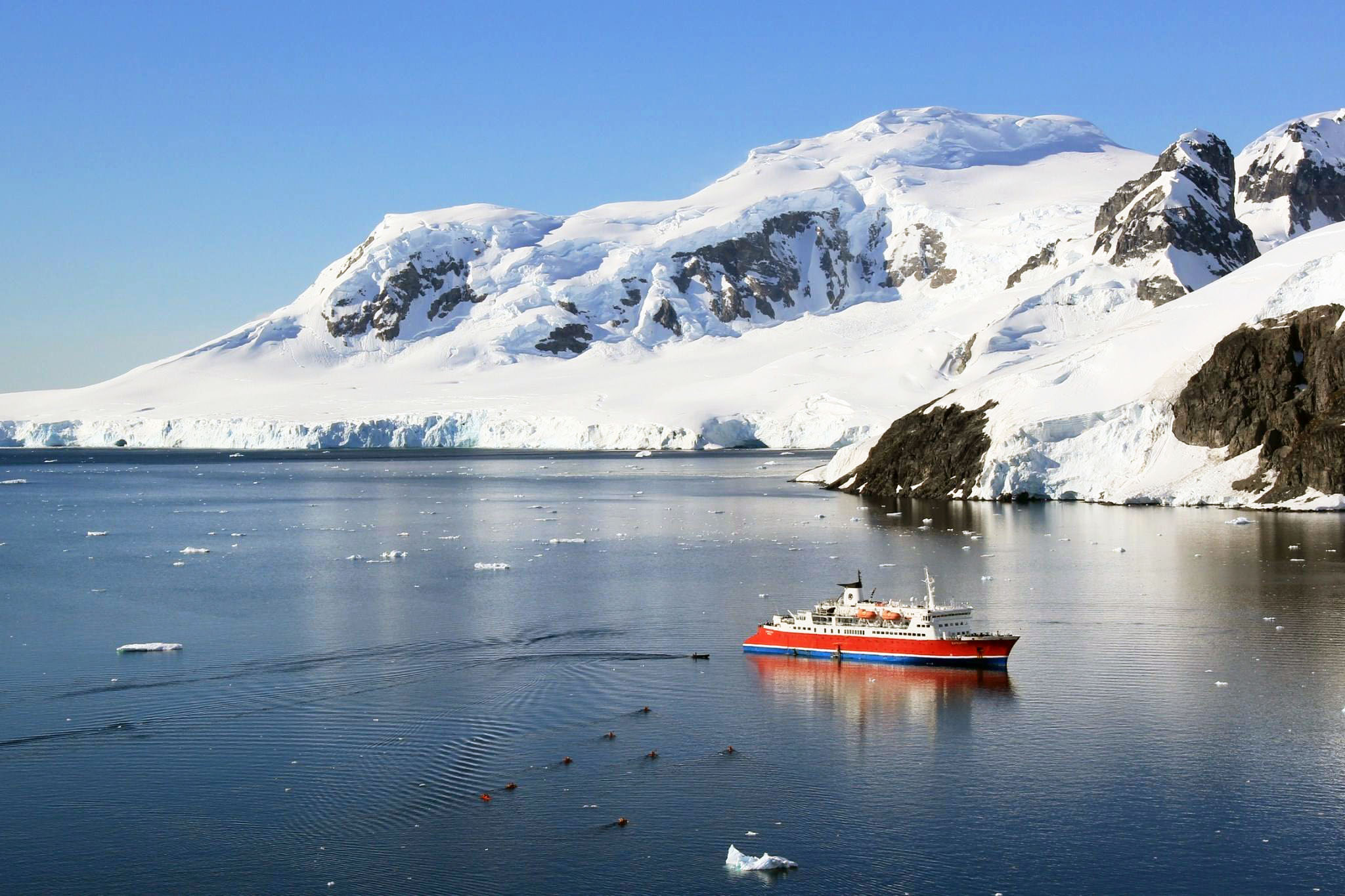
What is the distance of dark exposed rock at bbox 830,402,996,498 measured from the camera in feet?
288

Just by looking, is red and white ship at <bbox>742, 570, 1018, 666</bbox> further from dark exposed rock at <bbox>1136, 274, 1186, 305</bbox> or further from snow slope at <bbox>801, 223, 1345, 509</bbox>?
dark exposed rock at <bbox>1136, 274, 1186, 305</bbox>

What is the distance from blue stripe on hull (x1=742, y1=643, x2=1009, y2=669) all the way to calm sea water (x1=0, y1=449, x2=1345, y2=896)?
35 centimetres

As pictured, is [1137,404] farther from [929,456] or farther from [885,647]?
[885,647]

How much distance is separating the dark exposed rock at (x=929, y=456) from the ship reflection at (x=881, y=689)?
52.2 meters

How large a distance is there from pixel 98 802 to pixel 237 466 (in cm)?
12820

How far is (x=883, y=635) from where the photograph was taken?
1448 inches

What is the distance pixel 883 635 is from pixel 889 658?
0.63m

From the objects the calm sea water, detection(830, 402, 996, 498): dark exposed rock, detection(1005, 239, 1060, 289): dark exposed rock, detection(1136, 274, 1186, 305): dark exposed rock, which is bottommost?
the calm sea water

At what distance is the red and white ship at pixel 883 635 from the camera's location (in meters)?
35.4

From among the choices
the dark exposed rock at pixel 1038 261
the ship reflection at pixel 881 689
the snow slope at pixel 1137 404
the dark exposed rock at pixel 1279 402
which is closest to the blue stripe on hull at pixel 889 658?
the ship reflection at pixel 881 689

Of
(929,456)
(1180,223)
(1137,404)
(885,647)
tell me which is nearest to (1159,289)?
(1180,223)

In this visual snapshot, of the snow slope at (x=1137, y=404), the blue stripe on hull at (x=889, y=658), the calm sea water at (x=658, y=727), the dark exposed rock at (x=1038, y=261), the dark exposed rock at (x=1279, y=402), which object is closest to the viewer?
the calm sea water at (x=658, y=727)

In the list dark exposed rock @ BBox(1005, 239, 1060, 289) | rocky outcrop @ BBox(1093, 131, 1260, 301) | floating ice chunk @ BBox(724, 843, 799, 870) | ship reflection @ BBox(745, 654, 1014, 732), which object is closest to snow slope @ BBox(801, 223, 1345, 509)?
ship reflection @ BBox(745, 654, 1014, 732)

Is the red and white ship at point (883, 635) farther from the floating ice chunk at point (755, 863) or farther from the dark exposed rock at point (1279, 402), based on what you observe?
the dark exposed rock at point (1279, 402)
